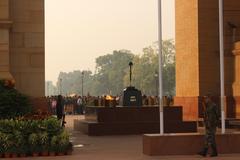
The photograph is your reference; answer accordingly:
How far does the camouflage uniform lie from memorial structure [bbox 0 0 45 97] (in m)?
6.71

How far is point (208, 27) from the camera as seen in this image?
3578 centimetres

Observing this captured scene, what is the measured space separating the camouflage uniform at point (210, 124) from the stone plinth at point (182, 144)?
0.56 m

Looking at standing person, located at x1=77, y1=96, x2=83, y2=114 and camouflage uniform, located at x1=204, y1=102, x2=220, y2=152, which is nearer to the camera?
camouflage uniform, located at x1=204, y1=102, x2=220, y2=152

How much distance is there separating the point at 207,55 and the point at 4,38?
16.1 meters

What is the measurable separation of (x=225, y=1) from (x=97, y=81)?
520ft

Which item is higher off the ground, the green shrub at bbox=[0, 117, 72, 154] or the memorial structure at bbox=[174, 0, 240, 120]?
the memorial structure at bbox=[174, 0, 240, 120]

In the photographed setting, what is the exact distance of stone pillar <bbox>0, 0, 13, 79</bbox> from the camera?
22.0 metres

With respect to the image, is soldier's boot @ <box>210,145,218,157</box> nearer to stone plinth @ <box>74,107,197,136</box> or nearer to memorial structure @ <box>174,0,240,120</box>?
stone plinth @ <box>74,107,197,136</box>

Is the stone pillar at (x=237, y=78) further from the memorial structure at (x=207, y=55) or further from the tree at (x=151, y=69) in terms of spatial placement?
the tree at (x=151, y=69)

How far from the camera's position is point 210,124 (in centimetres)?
1831

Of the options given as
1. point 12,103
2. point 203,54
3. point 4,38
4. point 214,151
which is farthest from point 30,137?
point 203,54

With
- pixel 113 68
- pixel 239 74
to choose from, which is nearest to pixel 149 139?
pixel 239 74

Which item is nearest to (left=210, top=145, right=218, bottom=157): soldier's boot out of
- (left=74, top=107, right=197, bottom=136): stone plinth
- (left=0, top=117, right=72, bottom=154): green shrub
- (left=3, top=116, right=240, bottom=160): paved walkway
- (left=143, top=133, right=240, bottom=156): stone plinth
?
(left=3, top=116, right=240, bottom=160): paved walkway

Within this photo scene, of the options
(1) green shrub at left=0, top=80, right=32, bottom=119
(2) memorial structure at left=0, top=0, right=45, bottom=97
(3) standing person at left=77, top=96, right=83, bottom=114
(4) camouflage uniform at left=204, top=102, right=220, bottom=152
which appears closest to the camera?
(4) camouflage uniform at left=204, top=102, right=220, bottom=152
